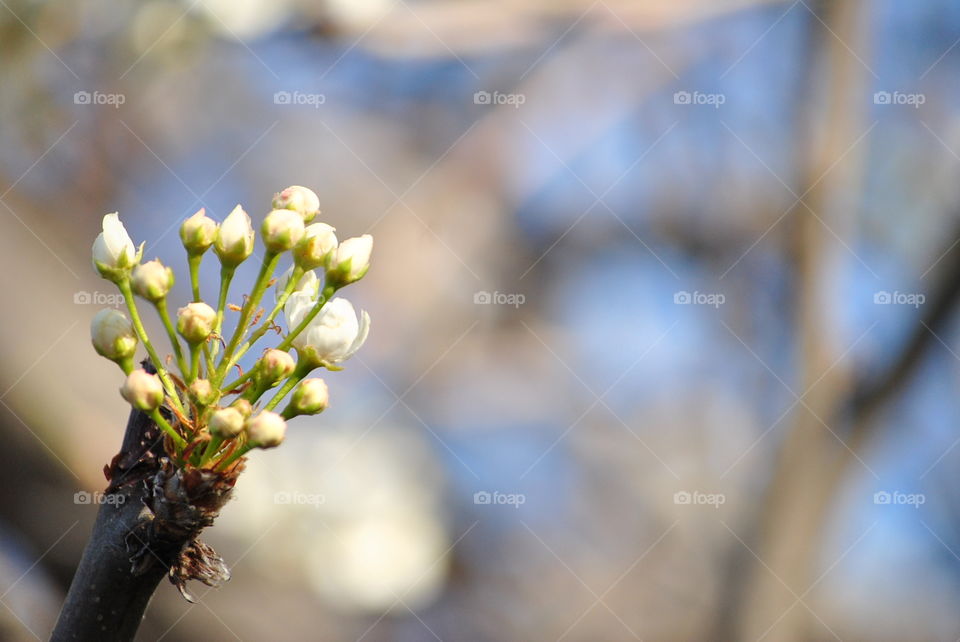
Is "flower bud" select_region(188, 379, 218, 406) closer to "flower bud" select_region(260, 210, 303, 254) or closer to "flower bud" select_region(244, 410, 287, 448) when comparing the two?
"flower bud" select_region(244, 410, 287, 448)

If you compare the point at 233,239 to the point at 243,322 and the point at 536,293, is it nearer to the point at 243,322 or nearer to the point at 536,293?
the point at 243,322

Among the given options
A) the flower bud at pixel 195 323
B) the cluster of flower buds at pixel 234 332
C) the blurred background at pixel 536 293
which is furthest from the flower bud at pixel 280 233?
the blurred background at pixel 536 293

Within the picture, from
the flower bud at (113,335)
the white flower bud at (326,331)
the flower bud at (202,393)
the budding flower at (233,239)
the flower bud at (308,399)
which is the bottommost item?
the flower bud at (202,393)

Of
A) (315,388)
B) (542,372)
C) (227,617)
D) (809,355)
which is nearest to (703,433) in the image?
(542,372)

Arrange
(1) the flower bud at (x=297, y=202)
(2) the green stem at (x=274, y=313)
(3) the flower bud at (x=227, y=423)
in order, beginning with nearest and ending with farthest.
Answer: (3) the flower bud at (x=227, y=423)
(2) the green stem at (x=274, y=313)
(1) the flower bud at (x=297, y=202)

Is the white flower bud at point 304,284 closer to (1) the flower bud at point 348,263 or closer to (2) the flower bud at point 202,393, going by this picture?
(1) the flower bud at point 348,263

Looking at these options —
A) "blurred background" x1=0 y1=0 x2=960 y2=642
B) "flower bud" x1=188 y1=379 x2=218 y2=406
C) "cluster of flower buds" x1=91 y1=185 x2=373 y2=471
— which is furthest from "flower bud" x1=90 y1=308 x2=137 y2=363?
"blurred background" x1=0 y1=0 x2=960 y2=642

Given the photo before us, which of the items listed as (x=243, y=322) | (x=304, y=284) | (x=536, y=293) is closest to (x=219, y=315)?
(x=243, y=322)
